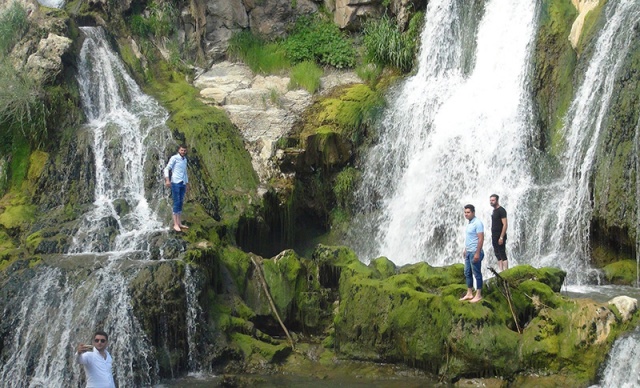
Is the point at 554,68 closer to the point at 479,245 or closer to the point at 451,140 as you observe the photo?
the point at 451,140

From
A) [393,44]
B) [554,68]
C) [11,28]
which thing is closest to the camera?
[554,68]

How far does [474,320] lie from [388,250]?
243 inches

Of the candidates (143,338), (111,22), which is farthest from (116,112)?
(143,338)

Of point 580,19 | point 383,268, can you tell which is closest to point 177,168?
point 383,268

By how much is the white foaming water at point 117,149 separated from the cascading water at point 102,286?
22mm

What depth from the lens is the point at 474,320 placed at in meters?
12.0

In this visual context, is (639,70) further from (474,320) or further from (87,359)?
(87,359)

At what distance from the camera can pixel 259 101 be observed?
68.8 ft

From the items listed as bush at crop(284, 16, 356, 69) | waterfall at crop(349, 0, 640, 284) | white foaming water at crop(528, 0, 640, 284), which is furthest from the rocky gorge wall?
bush at crop(284, 16, 356, 69)

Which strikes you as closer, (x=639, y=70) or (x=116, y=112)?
(x=639, y=70)

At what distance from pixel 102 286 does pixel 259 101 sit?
28.5 ft

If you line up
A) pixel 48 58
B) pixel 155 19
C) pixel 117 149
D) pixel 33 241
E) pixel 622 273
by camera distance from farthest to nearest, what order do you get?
pixel 155 19 < pixel 48 58 < pixel 117 149 < pixel 33 241 < pixel 622 273

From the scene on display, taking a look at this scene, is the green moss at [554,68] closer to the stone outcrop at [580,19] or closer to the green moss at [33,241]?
the stone outcrop at [580,19]

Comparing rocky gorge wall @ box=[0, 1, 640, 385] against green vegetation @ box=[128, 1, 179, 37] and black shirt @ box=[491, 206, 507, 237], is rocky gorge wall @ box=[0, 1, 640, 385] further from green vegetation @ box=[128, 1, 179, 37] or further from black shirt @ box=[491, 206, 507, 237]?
black shirt @ box=[491, 206, 507, 237]
